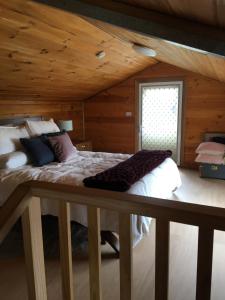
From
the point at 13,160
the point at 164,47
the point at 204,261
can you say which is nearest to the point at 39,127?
the point at 13,160

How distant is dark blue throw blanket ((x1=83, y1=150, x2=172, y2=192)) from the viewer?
88.6 inches

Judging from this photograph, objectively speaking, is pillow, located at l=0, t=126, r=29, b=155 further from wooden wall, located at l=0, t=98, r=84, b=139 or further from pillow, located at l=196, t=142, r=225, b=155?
pillow, located at l=196, t=142, r=225, b=155

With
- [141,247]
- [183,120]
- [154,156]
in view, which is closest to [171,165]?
[154,156]

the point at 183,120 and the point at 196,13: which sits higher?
the point at 196,13

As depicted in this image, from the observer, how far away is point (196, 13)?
111cm

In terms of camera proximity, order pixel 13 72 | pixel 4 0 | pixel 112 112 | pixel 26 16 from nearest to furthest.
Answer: pixel 4 0 < pixel 26 16 < pixel 13 72 < pixel 112 112

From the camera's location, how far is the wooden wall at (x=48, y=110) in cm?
373

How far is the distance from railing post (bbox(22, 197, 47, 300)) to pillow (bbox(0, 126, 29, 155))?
2.19 m

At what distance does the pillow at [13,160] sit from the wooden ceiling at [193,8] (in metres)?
2.21

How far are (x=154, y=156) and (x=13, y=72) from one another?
2055 mm

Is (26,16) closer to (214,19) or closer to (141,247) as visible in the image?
(214,19)

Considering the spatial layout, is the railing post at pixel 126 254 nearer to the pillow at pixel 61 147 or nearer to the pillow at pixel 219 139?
the pillow at pixel 61 147

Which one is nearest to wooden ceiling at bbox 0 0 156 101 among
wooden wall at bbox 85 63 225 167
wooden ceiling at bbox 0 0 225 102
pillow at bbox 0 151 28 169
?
wooden ceiling at bbox 0 0 225 102

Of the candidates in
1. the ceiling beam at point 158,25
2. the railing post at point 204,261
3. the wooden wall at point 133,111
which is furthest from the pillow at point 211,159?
the railing post at point 204,261
